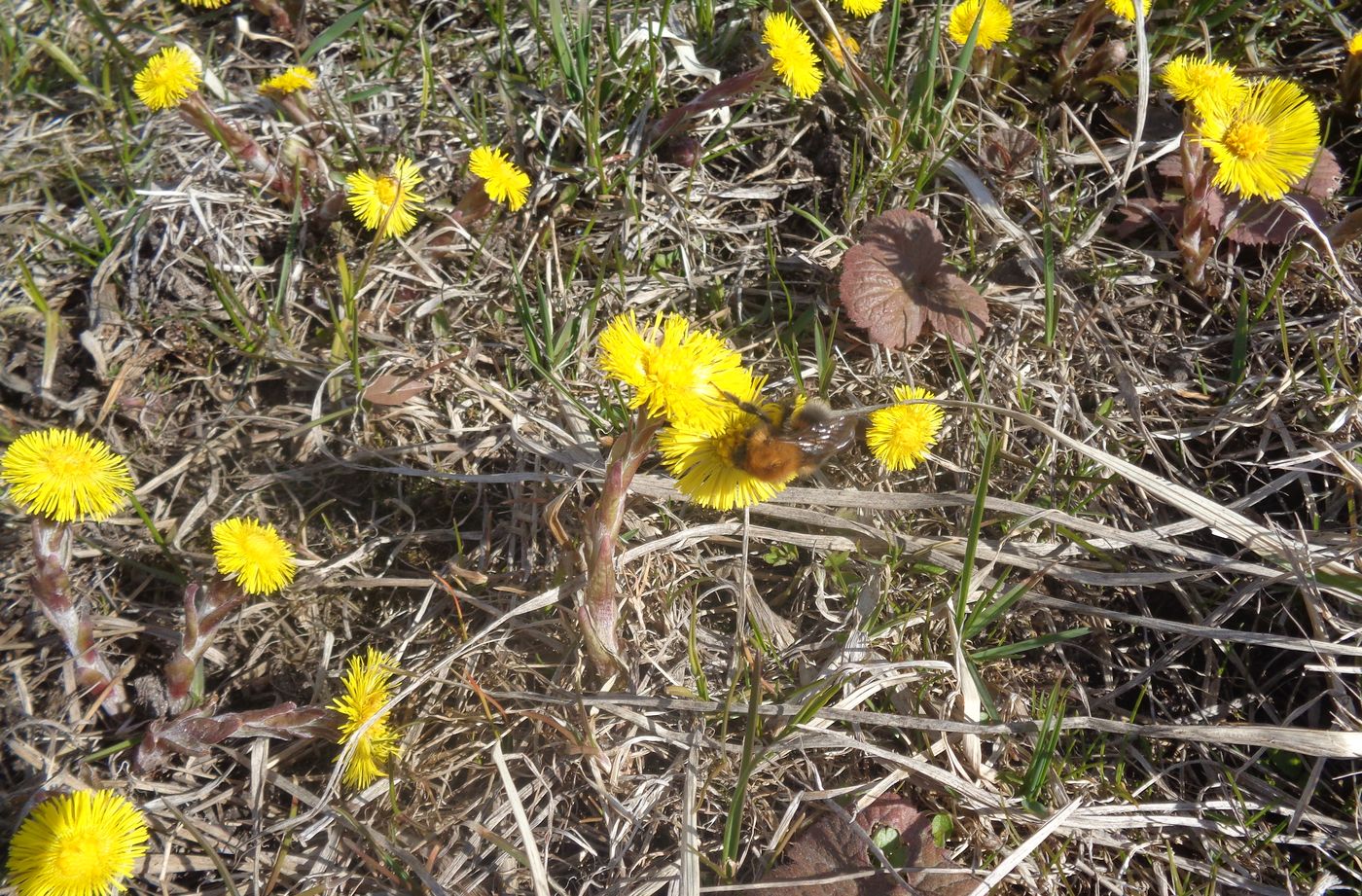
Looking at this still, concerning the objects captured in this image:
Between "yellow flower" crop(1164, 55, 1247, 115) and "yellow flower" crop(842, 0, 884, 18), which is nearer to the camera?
"yellow flower" crop(1164, 55, 1247, 115)

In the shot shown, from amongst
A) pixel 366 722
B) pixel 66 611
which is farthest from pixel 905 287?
pixel 66 611

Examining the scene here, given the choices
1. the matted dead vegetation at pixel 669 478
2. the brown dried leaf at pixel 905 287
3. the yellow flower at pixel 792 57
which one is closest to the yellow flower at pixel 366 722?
the matted dead vegetation at pixel 669 478

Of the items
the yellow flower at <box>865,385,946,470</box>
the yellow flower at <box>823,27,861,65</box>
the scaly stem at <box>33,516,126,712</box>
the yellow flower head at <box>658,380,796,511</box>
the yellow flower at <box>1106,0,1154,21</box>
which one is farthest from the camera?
the yellow flower at <box>823,27,861,65</box>

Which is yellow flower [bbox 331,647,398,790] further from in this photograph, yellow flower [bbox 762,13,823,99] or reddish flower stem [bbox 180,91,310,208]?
yellow flower [bbox 762,13,823,99]

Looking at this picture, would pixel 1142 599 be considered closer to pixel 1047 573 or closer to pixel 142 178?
pixel 1047 573

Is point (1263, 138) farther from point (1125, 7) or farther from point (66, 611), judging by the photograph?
point (66, 611)

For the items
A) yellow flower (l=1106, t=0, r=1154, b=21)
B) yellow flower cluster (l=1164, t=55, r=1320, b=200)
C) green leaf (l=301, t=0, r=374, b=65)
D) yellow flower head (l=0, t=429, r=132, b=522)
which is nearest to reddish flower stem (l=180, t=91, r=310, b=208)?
green leaf (l=301, t=0, r=374, b=65)
